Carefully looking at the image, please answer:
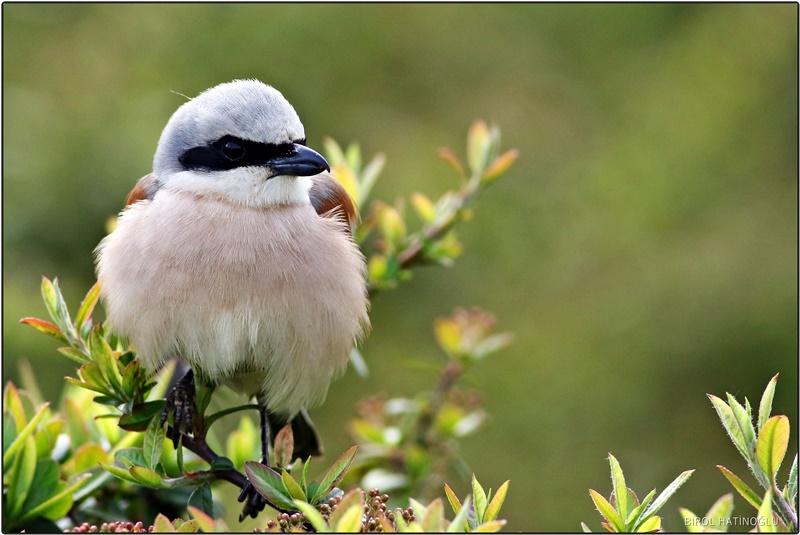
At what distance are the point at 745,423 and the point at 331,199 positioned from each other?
202 centimetres

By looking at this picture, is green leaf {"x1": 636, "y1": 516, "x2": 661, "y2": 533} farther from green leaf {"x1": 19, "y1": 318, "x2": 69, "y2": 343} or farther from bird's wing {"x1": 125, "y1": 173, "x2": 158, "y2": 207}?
Result: bird's wing {"x1": 125, "y1": 173, "x2": 158, "y2": 207}

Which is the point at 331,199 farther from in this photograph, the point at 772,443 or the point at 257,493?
the point at 772,443

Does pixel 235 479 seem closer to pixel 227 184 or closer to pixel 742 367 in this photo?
pixel 227 184

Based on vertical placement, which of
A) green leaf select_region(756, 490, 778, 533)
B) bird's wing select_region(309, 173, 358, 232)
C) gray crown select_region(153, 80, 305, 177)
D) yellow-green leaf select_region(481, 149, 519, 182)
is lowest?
green leaf select_region(756, 490, 778, 533)

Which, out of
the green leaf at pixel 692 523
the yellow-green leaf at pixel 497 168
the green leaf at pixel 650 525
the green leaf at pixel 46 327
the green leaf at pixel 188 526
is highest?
the yellow-green leaf at pixel 497 168

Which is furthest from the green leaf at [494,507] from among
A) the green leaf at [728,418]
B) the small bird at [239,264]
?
the small bird at [239,264]

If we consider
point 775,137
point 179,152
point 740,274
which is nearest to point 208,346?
point 179,152

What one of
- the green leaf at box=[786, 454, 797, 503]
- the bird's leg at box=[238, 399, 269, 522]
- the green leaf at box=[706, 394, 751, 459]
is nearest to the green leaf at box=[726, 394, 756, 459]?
the green leaf at box=[706, 394, 751, 459]

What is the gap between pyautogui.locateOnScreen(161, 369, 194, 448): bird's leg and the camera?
266 centimetres

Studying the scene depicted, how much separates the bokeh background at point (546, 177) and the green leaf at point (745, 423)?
3.64m

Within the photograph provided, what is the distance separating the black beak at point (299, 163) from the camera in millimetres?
3209

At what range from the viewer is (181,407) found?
2.91 meters

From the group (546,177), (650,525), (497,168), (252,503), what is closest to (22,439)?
(252,503)

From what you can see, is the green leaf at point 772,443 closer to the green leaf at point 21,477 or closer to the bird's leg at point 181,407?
the bird's leg at point 181,407
